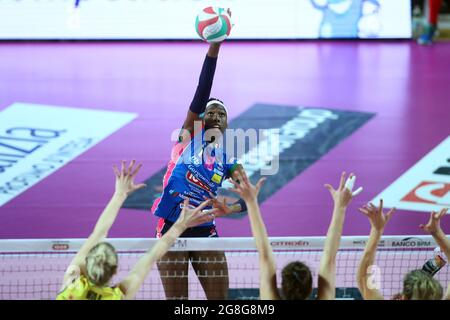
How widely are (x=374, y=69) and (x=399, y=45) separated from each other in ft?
5.66

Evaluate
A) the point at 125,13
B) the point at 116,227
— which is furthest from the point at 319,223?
the point at 125,13

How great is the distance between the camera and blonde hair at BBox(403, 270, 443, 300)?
19.1ft

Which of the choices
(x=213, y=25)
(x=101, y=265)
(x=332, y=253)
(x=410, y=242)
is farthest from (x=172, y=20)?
(x=101, y=265)

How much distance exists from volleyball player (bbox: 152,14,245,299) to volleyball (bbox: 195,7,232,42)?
1.81 feet

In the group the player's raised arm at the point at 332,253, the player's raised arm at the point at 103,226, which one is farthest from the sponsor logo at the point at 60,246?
the player's raised arm at the point at 332,253

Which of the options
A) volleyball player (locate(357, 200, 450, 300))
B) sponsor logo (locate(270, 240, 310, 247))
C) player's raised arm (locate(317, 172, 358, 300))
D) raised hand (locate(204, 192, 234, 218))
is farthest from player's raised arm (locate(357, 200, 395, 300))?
raised hand (locate(204, 192, 234, 218))

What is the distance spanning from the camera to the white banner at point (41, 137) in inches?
523

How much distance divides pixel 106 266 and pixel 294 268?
1.19 m

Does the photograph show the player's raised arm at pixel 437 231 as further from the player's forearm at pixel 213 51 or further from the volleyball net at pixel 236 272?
the player's forearm at pixel 213 51

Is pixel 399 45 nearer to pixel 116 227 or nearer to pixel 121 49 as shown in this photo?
pixel 121 49

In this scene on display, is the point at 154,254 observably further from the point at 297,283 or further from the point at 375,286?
the point at 375,286

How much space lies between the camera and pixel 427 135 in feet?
47.8

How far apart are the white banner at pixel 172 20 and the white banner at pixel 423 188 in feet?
20.6

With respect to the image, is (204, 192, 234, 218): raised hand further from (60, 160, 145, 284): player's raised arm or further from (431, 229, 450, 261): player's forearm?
(431, 229, 450, 261): player's forearm
